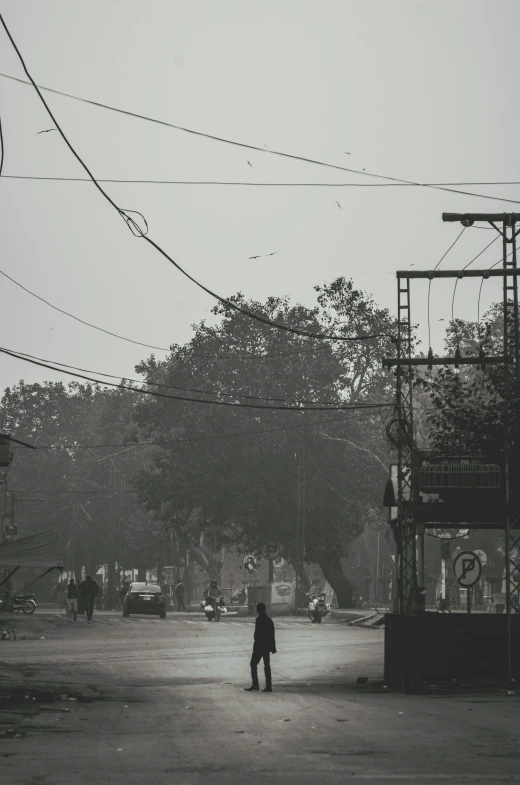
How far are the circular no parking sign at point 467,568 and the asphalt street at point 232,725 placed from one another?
251 centimetres

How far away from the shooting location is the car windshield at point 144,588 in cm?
5747

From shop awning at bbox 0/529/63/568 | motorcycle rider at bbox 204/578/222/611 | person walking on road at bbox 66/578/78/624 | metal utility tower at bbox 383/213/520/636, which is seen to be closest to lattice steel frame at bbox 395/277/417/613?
metal utility tower at bbox 383/213/520/636

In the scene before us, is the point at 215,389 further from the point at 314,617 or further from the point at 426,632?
the point at 426,632

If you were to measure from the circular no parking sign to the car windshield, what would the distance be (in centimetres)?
3528

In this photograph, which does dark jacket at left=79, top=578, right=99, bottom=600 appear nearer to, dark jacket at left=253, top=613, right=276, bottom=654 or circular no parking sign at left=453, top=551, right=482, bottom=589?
circular no parking sign at left=453, top=551, right=482, bottom=589

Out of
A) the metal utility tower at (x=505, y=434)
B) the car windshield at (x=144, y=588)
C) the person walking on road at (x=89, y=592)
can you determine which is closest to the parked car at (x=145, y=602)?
the car windshield at (x=144, y=588)

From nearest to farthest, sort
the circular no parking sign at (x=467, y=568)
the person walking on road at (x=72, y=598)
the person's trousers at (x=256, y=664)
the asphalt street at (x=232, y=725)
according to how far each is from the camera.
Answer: the asphalt street at (x=232, y=725), the person's trousers at (x=256, y=664), the circular no parking sign at (x=467, y=568), the person walking on road at (x=72, y=598)

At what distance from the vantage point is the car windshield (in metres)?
57.5

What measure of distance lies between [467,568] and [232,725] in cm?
1056

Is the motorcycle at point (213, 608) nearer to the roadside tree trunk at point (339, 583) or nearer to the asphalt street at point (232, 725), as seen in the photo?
the roadside tree trunk at point (339, 583)

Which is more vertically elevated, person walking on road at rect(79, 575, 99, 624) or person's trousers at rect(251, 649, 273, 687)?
person walking on road at rect(79, 575, 99, 624)

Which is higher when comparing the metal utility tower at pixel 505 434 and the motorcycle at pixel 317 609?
the metal utility tower at pixel 505 434

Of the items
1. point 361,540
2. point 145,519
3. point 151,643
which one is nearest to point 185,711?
point 151,643

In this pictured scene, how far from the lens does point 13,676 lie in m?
21.2
